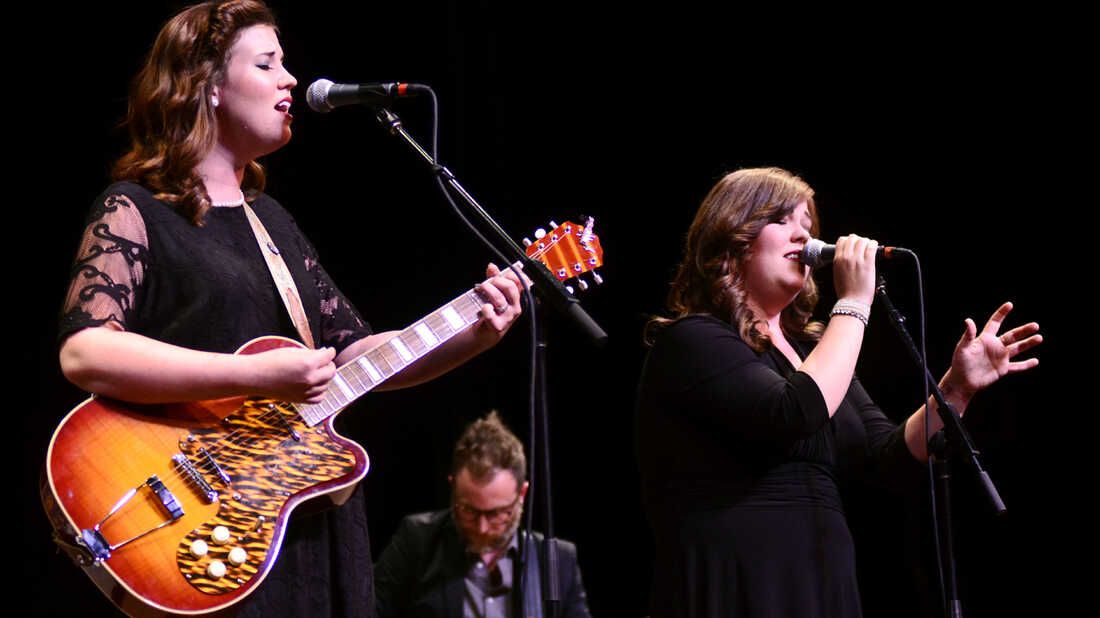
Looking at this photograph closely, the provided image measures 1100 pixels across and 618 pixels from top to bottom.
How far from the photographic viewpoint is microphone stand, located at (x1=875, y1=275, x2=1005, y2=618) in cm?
243

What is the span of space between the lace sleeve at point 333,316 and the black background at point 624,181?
1.55m

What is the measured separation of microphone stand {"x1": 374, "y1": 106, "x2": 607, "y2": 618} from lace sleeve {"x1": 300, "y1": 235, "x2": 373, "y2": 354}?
435mm

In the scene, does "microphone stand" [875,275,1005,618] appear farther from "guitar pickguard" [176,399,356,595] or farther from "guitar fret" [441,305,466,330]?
"guitar pickguard" [176,399,356,595]

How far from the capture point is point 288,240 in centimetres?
255

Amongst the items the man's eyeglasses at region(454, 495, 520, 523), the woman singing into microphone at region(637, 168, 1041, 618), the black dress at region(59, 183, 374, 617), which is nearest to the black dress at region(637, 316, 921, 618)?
the woman singing into microphone at region(637, 168, 1041, 618)

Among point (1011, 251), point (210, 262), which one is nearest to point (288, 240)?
point (210, 262)

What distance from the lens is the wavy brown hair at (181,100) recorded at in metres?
2.36

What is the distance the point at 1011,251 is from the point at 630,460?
1.95 meters

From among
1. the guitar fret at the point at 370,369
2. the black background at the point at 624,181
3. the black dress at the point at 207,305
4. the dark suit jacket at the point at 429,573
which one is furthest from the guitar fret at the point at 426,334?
the dark suit jacket at the point at 429,573

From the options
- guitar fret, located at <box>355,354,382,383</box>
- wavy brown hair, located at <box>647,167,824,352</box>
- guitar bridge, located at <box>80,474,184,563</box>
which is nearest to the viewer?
guitar bridge, located at <box>80,474,184,563</box>

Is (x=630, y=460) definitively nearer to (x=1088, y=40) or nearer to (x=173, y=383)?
(x=1088, y=40)

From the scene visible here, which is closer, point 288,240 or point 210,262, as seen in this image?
point 210,262

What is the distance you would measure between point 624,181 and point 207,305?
3.12 metres

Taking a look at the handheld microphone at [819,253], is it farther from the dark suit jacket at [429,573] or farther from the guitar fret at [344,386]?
the dark suit jacket at [429,573]
